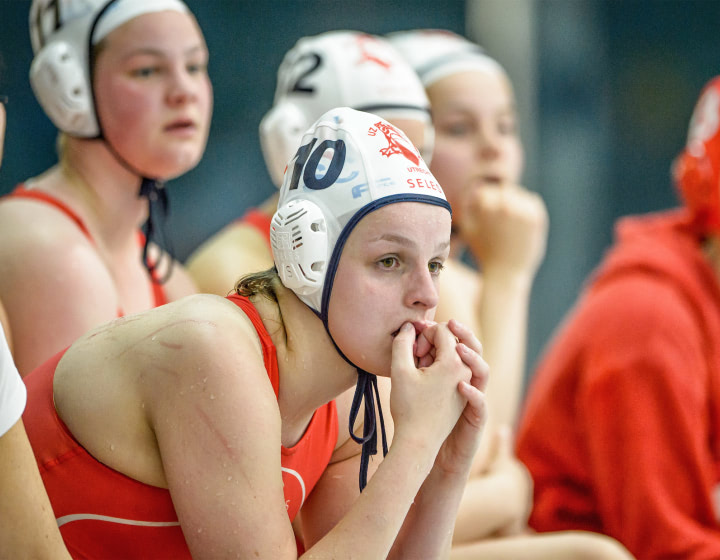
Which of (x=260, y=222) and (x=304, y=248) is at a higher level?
(x=304, y=248)

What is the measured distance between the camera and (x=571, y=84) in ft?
19.8

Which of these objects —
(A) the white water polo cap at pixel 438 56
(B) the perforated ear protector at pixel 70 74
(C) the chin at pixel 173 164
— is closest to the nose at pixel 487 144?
(A) the white water polo cap at pixel 438 56

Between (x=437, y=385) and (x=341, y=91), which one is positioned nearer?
(x=437, y=385)

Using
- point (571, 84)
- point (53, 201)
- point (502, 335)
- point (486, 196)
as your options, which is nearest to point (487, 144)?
point (486, 196)

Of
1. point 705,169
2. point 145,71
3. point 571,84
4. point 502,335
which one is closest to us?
point 145,71

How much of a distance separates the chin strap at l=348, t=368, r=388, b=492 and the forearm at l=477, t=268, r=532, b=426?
1220 mm

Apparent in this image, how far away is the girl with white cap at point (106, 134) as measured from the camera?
222 cm

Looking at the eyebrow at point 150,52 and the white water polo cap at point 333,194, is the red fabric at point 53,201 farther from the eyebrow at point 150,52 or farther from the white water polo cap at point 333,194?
the white water polo cap at point 333,194

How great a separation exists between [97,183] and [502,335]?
139cm

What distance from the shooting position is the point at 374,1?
4773 millimetres

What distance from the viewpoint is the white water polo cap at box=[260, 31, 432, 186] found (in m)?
2.60

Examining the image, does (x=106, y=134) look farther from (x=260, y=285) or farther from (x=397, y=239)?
(x=397, y=239)

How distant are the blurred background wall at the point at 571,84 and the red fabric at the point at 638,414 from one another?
72.2 inches

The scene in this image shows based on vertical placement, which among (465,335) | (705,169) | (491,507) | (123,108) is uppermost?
(123,108)
